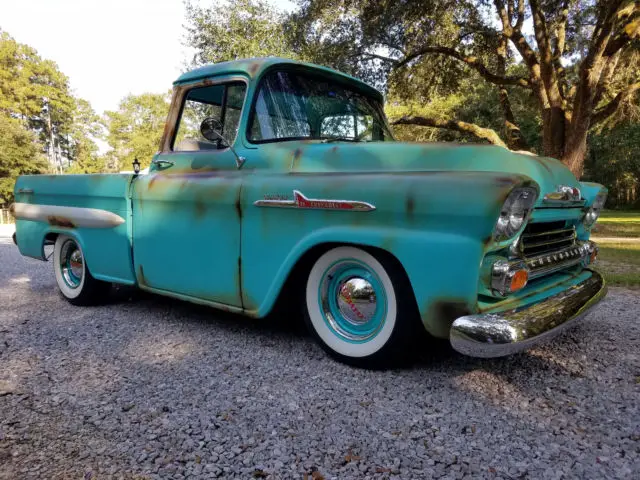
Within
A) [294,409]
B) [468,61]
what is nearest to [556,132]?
[468,61]

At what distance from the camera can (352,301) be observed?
266cm

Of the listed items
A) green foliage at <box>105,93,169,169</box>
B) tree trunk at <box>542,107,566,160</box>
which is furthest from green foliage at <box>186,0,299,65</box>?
green foliage at <box>105,93,169,169</box>

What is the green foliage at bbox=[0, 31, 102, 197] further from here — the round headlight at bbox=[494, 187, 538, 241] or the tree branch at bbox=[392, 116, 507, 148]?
the round headlight at bbox=[494, 187, 538, 241]

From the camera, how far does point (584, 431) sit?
1.99 meters

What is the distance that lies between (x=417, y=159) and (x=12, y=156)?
3471cm

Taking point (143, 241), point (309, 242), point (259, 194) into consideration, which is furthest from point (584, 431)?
point (143, 241)

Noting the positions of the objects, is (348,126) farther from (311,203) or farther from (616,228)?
(616,228)

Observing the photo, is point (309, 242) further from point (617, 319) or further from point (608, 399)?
point (617, 319)

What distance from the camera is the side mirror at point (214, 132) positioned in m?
3.10

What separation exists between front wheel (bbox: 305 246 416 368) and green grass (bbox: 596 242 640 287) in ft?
13.9

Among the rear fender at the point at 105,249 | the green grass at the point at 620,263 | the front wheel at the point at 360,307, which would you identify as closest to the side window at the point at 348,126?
the front wheel at the point at 360,307

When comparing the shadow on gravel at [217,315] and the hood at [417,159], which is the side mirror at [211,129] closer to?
the hood at [417,159]

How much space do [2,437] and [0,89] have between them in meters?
44.9

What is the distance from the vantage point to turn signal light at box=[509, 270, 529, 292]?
225 cm
